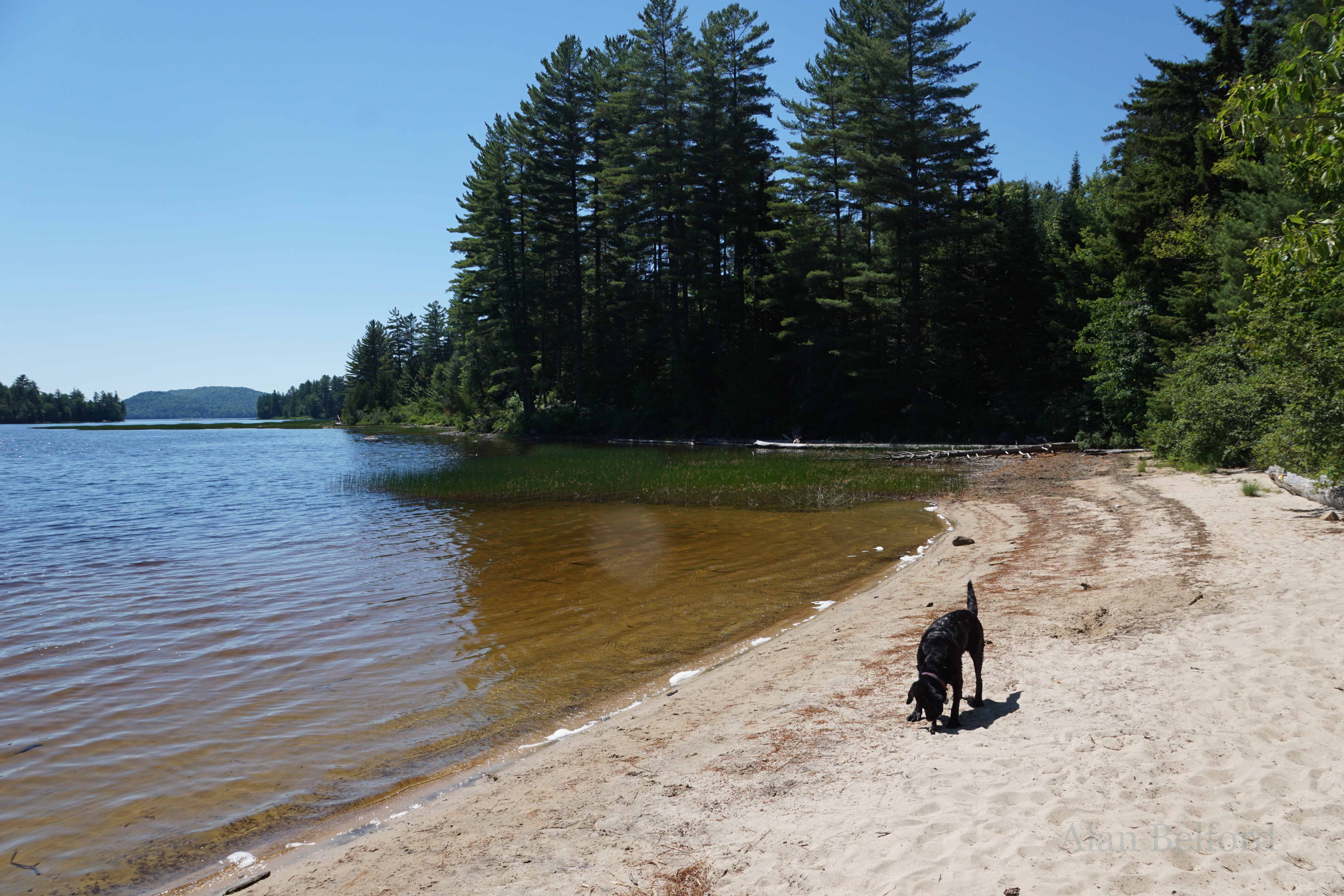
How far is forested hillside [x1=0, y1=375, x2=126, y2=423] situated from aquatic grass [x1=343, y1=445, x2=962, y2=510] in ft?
568

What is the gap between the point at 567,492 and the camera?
2139 cm

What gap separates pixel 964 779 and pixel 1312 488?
12147 millimetres

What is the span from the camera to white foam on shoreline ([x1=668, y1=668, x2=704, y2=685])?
7.02 m

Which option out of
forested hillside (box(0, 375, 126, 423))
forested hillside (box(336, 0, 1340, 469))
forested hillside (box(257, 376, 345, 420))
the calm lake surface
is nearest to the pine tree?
forested hillside (box(336, 0, 1340, 469))

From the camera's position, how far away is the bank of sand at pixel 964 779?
336 centimetres

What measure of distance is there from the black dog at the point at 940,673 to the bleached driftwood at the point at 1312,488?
1000cm

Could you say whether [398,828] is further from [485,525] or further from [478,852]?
[485,525]

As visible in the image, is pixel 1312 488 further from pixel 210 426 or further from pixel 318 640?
pixel 210 426

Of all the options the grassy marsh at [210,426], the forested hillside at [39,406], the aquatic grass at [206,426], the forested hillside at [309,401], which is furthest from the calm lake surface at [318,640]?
the forested hillside at [39,406]

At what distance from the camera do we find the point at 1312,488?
11.9 meters

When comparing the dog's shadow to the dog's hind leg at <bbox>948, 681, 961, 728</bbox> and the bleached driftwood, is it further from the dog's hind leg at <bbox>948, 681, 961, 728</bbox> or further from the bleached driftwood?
the bleached driftwood

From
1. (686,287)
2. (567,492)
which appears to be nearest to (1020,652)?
(567,492)

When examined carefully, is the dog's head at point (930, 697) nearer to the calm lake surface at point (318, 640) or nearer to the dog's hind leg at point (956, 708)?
the dog's hind leg at point (956, 708)

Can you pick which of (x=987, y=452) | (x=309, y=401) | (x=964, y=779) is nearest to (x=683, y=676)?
(x=964, y=779)
